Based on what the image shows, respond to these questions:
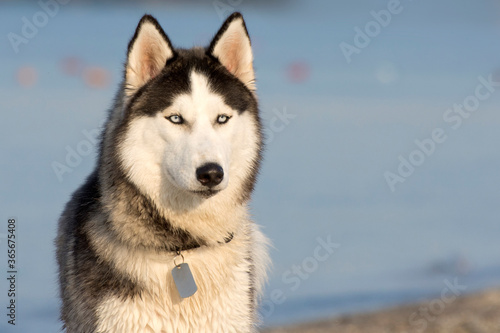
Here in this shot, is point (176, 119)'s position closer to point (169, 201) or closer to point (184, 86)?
point (184, 86)

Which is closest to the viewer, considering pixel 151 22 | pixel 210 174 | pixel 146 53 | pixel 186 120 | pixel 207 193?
pixel 210 174

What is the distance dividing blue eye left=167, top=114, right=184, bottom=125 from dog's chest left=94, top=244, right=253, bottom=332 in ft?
2.91

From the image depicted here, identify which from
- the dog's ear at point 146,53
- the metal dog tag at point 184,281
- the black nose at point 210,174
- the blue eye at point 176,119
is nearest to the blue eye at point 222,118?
the blue eye at point 176,119

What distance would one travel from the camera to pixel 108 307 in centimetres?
404

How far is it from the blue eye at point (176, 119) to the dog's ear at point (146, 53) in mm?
382

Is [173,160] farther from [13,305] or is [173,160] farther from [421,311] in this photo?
[421,311]

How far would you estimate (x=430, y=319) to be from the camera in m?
8.37

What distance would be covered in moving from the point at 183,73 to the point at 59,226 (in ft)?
6.15

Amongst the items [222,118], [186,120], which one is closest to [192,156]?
[186,120]

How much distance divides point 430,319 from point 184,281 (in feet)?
17.0

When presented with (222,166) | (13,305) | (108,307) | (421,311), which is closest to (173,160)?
(222,166)

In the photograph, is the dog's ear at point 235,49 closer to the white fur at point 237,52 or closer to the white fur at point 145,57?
the white fur at point 237,52

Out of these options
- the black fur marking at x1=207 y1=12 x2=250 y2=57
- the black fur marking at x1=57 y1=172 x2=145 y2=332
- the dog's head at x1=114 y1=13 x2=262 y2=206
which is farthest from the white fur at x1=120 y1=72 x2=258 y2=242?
the black fur marking at x1=57 y1=172 x2=145 y2=332

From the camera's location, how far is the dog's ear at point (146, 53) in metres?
4.27
